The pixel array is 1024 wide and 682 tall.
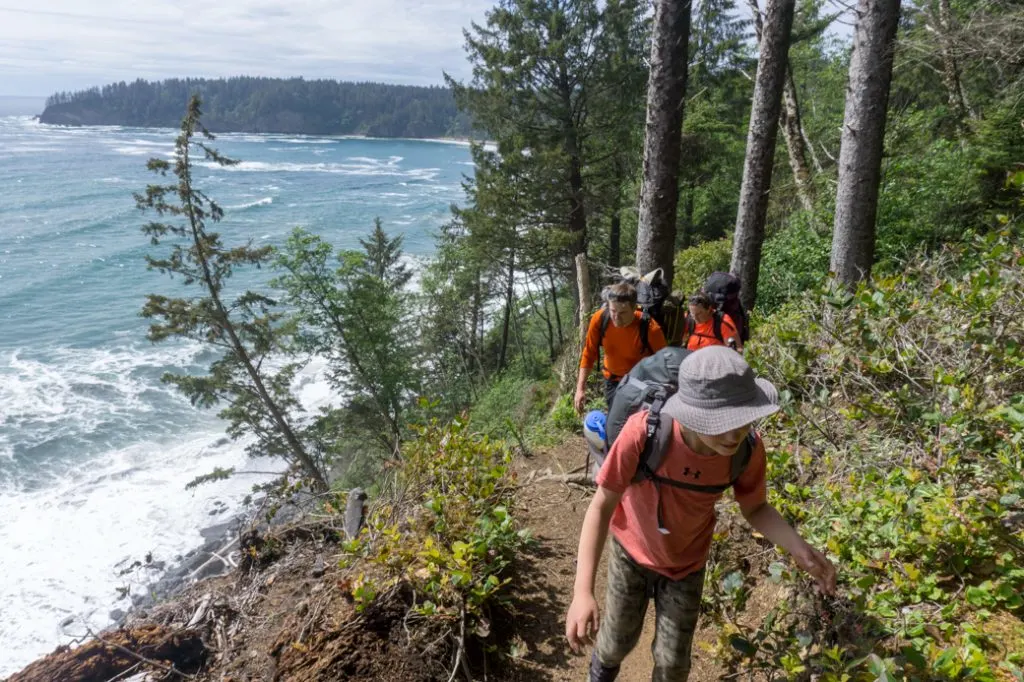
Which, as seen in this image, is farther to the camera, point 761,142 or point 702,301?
point 761,142

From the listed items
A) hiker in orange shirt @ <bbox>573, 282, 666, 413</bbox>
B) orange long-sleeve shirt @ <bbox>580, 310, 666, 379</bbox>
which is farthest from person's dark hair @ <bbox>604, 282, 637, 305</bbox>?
orange long-sleeve shirt @ <bbox>580, 310, 666, 379</bbox>

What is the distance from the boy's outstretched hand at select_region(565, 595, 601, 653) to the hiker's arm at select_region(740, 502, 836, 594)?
2.31ft

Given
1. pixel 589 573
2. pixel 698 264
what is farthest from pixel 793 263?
pixel 589 573

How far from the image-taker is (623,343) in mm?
4230

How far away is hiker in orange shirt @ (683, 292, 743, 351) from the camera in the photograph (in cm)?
437

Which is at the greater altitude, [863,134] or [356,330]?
[863,134]

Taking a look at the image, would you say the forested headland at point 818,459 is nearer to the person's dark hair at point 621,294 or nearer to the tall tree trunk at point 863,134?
the tall tree trunk at point 863,134

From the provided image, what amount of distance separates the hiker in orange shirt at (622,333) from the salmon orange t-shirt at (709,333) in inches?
13.3

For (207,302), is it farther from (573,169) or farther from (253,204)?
(253,204)

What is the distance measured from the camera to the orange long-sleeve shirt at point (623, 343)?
4191 millimetres

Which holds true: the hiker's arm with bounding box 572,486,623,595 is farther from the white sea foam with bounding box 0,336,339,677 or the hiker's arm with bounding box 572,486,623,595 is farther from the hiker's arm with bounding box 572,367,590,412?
the white sea foam with bounding box 0,336,339,677

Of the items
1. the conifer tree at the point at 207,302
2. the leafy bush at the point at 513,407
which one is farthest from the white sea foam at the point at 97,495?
the leafy bush at the point at 513,407

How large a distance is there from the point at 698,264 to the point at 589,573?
10.0 meters

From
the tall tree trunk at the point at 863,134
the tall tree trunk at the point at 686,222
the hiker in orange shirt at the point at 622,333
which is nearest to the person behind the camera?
the hiker in orange shirt at the point at 622,333
